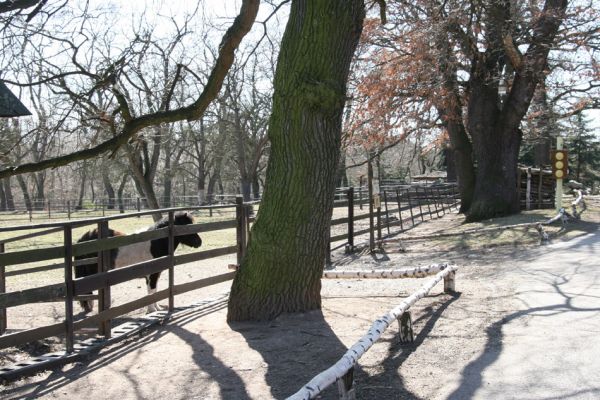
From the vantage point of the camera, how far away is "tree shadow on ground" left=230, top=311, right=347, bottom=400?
15.6ft

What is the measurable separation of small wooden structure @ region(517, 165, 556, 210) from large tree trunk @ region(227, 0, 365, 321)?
16.1 meters

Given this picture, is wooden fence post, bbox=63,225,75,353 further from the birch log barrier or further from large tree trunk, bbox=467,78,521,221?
large tree trunk, bbox=467,78,521,221

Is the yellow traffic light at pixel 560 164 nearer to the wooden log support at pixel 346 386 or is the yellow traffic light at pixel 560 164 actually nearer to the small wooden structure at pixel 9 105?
the small wooden structure at pixel 9 105

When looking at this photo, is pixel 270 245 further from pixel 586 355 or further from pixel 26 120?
pixel 26 120

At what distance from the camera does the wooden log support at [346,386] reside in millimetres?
3965

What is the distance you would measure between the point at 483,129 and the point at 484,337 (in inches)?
543

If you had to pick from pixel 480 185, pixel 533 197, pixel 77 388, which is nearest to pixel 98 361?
pixel 77 388

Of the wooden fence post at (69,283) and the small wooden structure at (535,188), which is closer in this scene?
the wooden fence post at (69,283)

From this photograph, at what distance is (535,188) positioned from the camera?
22547 millimetres

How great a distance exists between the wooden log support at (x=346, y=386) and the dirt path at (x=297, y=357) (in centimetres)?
37

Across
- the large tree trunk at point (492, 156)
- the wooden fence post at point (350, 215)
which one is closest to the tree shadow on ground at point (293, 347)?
the wooden fence post at point (350, 215)

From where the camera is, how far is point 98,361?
582cm

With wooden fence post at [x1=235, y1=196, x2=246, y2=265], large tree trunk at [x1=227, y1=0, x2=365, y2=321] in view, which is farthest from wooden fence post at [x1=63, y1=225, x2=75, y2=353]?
wooden fence post at [x1=235, y1=196, x2=246, y2=265]

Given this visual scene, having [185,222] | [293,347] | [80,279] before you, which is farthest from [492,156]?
[80,279]
